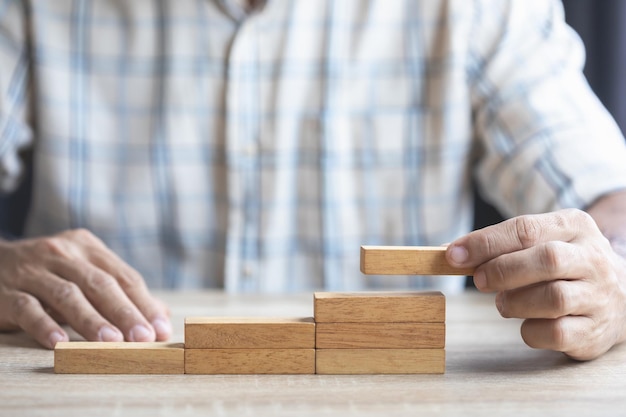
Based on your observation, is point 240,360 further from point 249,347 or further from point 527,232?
point 527,232

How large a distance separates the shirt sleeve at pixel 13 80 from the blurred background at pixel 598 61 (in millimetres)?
283

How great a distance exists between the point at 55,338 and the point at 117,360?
18cm

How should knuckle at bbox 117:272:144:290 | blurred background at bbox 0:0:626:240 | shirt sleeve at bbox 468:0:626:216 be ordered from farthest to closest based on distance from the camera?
blurred background at bbox 0:0:626:240 → shirt sleeve at bbox 468:0:626:216 → knuckle at bbox 117:272:144:290

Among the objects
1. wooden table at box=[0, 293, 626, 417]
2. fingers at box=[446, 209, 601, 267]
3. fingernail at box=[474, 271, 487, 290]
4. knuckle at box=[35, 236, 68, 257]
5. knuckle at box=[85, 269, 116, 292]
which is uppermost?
fingers at box=[446, 209, 601, 267]

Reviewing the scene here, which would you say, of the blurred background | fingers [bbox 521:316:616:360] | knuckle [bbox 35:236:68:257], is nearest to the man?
the blurred background

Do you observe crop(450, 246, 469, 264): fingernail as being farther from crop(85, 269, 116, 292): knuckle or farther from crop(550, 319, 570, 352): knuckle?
crop(85, 269, 116, 292): knuckle

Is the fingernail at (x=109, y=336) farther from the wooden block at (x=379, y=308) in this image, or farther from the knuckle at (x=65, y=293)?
the wooden block at (x=379, y=308)

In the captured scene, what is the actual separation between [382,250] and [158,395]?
327 mm

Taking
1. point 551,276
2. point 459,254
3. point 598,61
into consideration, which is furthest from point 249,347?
point 598,61

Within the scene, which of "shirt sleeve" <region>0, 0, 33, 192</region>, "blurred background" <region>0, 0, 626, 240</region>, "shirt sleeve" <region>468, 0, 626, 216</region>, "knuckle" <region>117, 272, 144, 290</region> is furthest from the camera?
"blurred background" <region>0, 0, 626, 240</region>

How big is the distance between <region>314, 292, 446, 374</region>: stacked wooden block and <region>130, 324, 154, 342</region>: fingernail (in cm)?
27

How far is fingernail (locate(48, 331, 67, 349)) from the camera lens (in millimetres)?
1098

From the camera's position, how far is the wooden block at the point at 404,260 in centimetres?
98

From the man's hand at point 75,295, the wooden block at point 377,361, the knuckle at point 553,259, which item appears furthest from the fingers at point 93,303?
the knuckle at point 553,259
